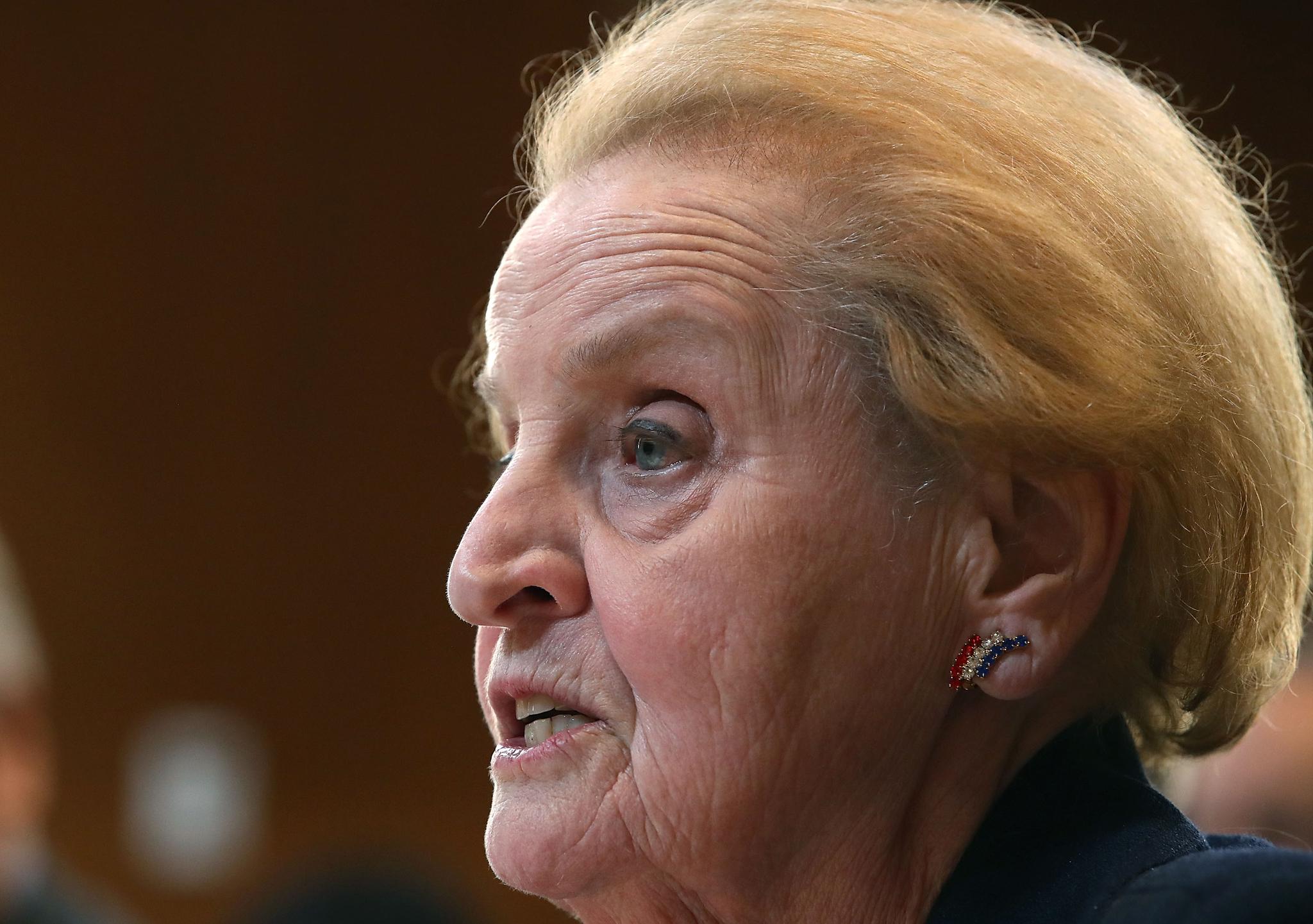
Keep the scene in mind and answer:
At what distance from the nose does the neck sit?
0.33m

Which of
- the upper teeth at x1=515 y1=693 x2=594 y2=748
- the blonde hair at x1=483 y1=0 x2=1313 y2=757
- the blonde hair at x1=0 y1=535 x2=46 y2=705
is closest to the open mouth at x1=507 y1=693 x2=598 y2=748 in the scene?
the upper teeth at x1=515 y1=693 x2=594 y2=748

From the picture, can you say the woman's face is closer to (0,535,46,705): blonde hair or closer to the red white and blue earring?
the red white and blue earring

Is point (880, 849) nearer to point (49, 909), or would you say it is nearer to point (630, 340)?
point (630, 340)

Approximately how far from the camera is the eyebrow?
156cm

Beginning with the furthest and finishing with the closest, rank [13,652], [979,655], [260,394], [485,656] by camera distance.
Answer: [260,394]
[13,652]
[485,656]
[979,655]

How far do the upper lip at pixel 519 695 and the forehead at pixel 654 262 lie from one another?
38 centimetres

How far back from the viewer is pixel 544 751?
1.60 m

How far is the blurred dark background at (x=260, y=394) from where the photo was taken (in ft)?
17.6

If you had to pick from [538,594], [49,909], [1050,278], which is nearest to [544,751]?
[538,594]

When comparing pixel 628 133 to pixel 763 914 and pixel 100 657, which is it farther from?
pixel 100 657

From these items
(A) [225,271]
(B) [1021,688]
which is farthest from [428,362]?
(B) [1021,688]

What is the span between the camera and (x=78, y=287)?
542cm

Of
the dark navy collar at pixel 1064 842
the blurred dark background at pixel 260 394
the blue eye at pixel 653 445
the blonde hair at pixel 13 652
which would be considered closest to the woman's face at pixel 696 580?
the blue eye at pixel 653 445

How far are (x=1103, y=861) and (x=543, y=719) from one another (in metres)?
0.64
